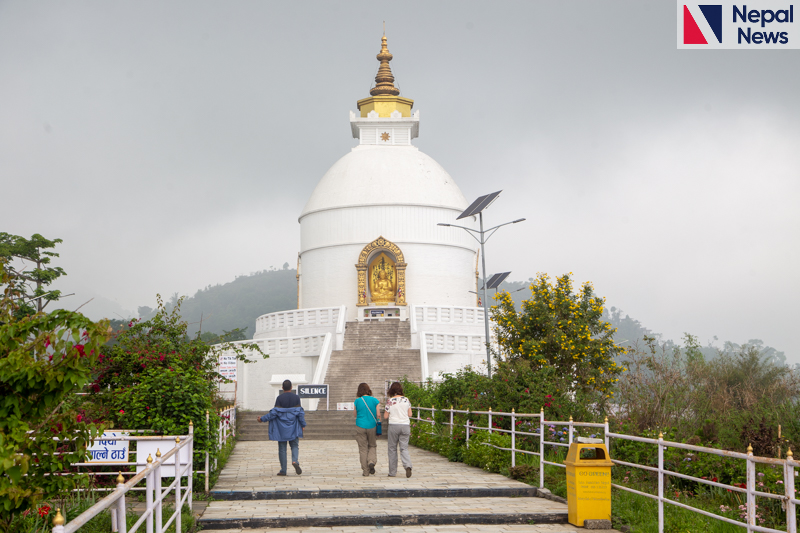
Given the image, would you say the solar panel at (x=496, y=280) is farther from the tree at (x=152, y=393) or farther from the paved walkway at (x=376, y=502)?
the tree at (x=152, y=393)

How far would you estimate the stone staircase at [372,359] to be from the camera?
25.3 m

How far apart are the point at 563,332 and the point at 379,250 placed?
16.2m

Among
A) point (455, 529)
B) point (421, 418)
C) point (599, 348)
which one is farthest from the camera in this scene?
point (599, 348)

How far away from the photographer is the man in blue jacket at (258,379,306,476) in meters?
12.0

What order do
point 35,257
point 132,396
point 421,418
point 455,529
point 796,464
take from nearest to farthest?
point 796,464
point 455,529
point 132,396
point 421,418
point 35,257

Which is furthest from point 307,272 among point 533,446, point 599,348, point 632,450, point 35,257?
point 632,450

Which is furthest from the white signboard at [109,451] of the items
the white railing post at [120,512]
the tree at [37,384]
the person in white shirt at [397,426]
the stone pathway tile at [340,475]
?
the person in white shirt at [397,426]

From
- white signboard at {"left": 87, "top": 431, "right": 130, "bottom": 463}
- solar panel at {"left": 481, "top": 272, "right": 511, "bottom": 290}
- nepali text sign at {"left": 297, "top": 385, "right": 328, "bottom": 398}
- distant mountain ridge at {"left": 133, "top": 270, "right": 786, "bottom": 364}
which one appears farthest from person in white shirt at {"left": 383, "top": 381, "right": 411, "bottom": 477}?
distant mountain ridge at {"left": 133, "top": 270, "right": 786, "bottom": 364}

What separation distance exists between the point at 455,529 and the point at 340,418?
529 inches

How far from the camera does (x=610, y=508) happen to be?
27.9 feet

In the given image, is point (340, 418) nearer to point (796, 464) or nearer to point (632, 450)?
point (632, 450)

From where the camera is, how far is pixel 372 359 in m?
27.3

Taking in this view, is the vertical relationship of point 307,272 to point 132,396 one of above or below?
above

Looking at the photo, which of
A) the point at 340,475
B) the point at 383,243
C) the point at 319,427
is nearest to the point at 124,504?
the point at 340,475
